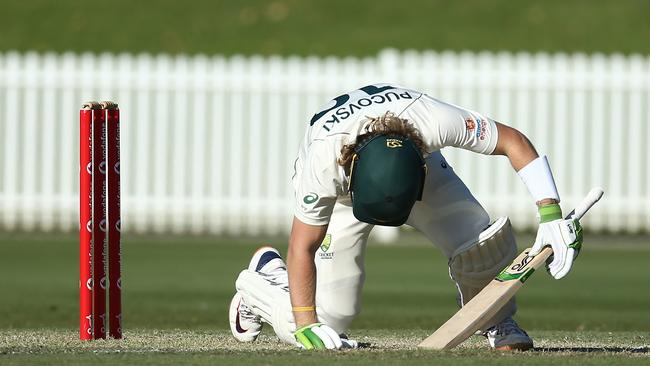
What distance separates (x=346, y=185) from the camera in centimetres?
505

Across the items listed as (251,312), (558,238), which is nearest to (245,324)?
(251,312)

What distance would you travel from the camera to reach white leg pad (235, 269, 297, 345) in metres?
5.53

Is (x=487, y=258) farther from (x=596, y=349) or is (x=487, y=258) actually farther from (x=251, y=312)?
(x=251, y=312)

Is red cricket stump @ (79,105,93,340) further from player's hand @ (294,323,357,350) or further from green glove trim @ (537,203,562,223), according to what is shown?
green glove trim @ (537,203,562,223)

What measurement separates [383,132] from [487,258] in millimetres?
816

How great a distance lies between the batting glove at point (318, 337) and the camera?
5.00 metres

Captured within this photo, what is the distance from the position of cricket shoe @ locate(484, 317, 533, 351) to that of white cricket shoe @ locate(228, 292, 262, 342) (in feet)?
3.30

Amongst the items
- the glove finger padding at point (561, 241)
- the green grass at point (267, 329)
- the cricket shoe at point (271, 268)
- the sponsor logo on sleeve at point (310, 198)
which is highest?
the sponsor logo on sleeve at point (310, 198)

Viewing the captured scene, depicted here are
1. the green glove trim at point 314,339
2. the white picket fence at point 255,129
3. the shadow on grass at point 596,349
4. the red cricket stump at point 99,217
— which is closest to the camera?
the green glove trim at point 314,339

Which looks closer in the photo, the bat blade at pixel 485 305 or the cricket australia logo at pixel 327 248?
the bat blade at pixel 485 305

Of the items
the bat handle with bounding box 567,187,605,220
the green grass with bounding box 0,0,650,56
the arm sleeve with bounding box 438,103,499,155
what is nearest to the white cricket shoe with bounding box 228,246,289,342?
the arm sleeve with bounding box 438,103,499,155

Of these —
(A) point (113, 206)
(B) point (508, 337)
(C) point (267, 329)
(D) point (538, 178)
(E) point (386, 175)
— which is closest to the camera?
(E) point (386, 175)

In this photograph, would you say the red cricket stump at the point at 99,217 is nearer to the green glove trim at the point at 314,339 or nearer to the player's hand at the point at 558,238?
the green glove trim at the point at 314,339

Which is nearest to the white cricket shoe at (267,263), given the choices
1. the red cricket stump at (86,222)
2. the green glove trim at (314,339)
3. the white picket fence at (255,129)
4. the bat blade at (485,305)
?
the red cricket stump at (86,222)
